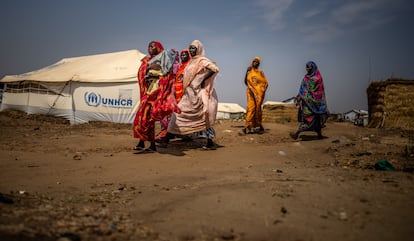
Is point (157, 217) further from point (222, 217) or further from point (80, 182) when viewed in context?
point (80, 182)

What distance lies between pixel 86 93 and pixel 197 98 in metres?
6.99

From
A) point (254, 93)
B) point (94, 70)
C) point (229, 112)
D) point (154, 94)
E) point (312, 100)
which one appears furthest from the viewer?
point (229, 112)

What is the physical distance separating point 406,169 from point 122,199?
2.58 metres

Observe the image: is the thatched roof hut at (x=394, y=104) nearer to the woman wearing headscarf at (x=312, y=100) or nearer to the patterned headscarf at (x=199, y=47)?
the woman wearing headscarf at (x=312, y=100)

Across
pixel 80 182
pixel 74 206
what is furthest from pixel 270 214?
pixel 80 182

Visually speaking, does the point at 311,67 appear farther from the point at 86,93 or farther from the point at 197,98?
the point at 86,93

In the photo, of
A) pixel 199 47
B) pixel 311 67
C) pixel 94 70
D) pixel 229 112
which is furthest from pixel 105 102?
pixel 229 112

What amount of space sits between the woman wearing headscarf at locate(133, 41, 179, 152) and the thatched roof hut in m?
7.27

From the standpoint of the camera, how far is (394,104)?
864cm

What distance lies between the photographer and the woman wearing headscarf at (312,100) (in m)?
5.86

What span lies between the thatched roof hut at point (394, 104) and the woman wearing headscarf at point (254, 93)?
13.5 feet

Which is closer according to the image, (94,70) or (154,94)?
(154,94)

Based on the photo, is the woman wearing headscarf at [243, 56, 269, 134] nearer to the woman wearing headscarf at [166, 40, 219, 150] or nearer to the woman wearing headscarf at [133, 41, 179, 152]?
the woman wearing headscarf at [166, 40, 219, 150]

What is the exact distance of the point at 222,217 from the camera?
166 cm
